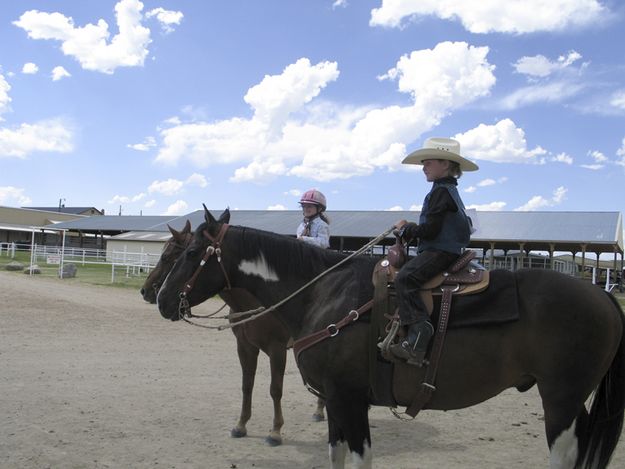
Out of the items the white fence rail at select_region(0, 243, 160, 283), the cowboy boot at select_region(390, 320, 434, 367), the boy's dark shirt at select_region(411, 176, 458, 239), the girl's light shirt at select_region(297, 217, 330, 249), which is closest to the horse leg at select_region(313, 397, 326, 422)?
the girl's light shirt at select_region(297, 217, 330, 249)

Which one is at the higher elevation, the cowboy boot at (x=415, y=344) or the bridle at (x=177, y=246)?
the bridle at (x=177, y=246)

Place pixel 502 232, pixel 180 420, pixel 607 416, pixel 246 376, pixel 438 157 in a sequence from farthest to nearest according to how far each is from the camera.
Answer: pixel 502 232
pixel 180 420
pixel 246 376
pixel 438 157
pixel 607 416

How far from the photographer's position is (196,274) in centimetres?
415

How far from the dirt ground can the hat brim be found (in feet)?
9.22

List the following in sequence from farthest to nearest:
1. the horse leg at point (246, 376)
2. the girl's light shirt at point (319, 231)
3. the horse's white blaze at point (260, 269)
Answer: the girl's light shirt at point (319, 231) < the horse leg at point (246, 376) < the horse's white blaze at point (260, 269)

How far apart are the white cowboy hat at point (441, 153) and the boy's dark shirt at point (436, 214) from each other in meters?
0.32

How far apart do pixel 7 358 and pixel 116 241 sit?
121ft

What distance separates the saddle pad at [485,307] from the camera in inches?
138

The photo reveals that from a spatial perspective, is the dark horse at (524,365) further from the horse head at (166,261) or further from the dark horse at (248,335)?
the horse head at (166,261)

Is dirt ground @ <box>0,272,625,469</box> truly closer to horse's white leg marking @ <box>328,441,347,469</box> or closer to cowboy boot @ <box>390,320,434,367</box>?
horse's white leg marking @ <box>328,441,347,469</box>

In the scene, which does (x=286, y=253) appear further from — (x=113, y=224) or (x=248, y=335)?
(x=113, y=224)

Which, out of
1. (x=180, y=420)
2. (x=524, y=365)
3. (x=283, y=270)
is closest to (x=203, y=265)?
(x=283, y=270)

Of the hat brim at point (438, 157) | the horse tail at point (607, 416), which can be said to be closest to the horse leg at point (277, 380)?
the hat brim at point (438, 157)

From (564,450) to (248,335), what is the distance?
2991 millimetres
